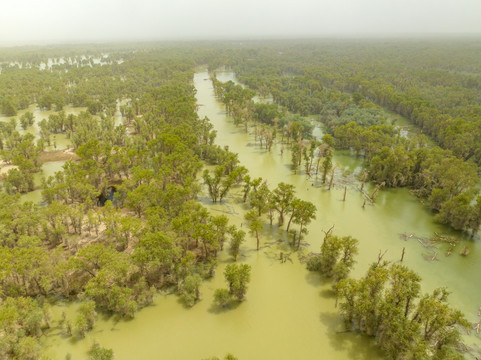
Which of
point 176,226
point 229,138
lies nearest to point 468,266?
point 176,226

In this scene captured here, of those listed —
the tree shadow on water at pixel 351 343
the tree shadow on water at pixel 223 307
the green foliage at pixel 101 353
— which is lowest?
the tree shadow on water at pixel 351 343

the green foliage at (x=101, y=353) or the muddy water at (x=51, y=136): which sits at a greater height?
the muddy water at (x=51, y=136)

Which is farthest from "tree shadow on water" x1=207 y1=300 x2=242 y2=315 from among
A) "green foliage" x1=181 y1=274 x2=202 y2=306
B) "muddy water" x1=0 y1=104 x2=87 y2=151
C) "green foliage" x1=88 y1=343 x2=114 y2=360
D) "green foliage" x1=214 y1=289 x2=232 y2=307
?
"muddy water" x1=0 y1=104 x2=87 y2=151

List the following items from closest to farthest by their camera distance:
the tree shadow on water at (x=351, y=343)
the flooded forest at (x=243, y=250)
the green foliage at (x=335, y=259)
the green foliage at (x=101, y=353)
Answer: the green foliage at (x=101, y=353), the tree shadow on water at (x=351, y=343), the flooded forest at (x=243, y=250), the green foliage at (x=335, y=259)

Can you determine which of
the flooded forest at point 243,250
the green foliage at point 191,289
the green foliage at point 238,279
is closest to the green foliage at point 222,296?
the flooded forest at point 243,250

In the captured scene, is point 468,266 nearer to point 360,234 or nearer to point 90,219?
point 360,234

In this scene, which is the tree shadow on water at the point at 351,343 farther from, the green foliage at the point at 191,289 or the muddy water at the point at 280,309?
the green foliage at the point at 191,289

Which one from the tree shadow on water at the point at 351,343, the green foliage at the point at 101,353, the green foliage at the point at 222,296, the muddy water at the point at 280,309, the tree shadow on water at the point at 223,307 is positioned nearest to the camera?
the green foliage at the point at 101,353

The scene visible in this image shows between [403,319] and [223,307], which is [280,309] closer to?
[223,307]
